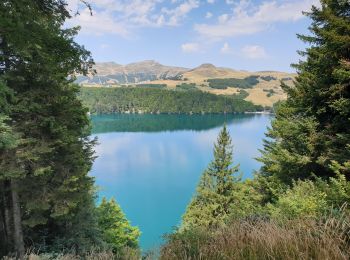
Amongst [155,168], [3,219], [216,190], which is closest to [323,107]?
[3,219]

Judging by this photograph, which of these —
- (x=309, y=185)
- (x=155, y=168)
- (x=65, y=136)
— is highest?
(x=65, y=136)

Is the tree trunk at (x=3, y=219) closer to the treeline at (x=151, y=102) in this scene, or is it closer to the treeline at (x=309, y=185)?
the treeline at (x=309, y=185)

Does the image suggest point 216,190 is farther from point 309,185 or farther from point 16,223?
point 16,223

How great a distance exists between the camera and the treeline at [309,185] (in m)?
3.40

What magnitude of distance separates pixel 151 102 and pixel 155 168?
125311 millimetres

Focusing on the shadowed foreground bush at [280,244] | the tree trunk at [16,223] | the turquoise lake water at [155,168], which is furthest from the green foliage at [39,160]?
the shadowed foreground bush at [280,244]

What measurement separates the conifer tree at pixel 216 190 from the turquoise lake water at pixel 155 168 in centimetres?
304

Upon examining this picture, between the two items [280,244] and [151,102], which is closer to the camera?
[280,244]

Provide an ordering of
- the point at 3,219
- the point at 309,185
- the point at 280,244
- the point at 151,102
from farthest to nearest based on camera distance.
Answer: the point at 151,102 < the point at 3,219 < the point at 309,185 < the point at 280,244

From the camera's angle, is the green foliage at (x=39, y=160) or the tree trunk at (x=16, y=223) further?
the green foliage at (x=39, y=160)

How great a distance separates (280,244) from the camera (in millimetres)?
3359

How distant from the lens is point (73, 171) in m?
13.5

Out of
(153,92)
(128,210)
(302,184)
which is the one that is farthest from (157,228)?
(153,92)

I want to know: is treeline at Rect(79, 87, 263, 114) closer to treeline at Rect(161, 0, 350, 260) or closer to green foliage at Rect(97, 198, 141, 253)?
green foliage at Rect(97, 198, 141, 253)
